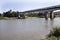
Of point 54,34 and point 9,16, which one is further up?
point 54,34

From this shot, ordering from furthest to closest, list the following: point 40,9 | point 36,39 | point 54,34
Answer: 1. point 40,9
2. point 36,39
3. point 54,34

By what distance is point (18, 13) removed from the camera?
92062 millimetres

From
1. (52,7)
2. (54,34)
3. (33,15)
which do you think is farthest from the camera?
(33,15)

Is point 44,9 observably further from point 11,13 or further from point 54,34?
point 54,34

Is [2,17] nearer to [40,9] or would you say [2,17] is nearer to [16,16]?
[16,16]

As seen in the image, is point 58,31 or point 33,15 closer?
point 58,31

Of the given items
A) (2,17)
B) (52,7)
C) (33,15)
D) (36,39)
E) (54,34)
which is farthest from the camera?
(33,15)

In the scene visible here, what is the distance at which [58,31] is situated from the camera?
13.5 metres

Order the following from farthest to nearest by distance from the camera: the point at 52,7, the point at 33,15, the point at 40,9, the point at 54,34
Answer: the point at 33,15 < the point at 40,9 < the point at 52,7 < the point at 54,34

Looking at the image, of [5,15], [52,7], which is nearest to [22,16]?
[5,15]

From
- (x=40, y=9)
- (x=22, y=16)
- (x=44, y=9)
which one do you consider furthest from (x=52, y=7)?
(x=22, y=16)

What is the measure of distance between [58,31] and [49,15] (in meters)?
65.7

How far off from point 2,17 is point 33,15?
25.9m

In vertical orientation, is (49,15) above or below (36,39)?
below
